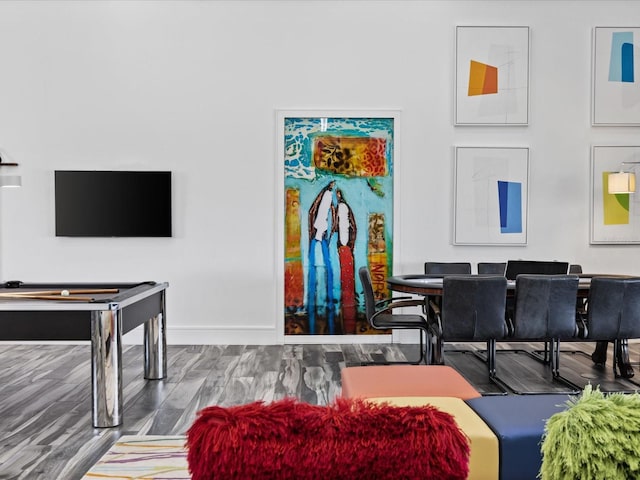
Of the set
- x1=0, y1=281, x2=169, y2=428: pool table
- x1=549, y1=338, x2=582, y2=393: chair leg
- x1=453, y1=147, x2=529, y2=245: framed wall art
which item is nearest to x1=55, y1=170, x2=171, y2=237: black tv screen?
x1=0, y1=281, x2=169, y2=428: pool table

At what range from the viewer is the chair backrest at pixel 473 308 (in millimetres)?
4262

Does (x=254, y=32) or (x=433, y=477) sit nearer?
(x=433, y=477)

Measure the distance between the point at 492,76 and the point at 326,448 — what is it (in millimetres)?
5849

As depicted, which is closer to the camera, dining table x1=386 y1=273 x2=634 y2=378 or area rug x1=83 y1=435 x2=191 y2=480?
area rug x1=83 y1=435 x2=191 y2=480

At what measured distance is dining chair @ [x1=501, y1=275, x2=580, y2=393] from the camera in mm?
4340

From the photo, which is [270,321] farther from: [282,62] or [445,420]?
[445,420]

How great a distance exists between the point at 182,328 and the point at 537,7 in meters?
5.10

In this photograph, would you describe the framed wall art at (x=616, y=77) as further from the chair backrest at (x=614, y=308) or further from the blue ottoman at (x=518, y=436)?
the blue ottoman at (x=518, y=436)

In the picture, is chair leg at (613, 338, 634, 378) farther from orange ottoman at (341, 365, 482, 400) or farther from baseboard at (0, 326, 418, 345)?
baseboard at (0, 326, 418, 345)

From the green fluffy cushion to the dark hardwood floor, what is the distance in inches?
92.1

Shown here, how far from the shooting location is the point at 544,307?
14.3ft

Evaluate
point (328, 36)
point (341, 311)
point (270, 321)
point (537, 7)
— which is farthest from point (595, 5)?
point (270, 321)

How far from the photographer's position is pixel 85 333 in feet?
11.5

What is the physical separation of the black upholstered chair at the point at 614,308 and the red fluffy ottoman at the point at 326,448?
3561 millimetres
